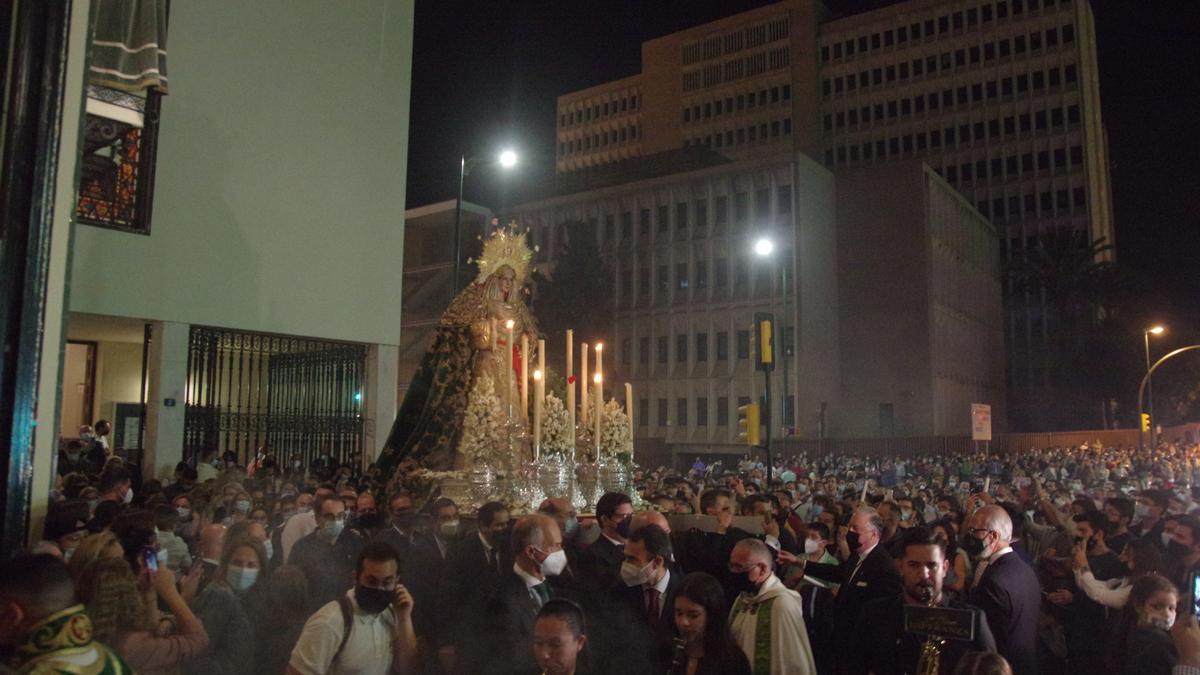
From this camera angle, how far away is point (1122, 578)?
742 cm

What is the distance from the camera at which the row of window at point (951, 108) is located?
69625mm

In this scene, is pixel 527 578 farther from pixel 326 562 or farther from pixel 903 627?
pixel 903 627

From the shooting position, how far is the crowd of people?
411 cm


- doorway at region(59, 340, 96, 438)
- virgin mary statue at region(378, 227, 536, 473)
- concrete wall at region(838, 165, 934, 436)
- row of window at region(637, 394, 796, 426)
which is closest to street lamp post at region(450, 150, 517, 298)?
virgin mary statue at region(378, 227, 536, 473)

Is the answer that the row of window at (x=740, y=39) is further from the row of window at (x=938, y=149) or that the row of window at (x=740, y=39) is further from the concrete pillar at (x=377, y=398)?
the concrete pillar at (x=377, y=398)

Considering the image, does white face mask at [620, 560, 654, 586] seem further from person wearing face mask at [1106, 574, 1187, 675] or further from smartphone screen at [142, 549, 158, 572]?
person wearing face mask at [1106, 574, 1187, 675]

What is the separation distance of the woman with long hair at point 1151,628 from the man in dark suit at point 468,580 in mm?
3825

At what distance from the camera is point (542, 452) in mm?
11406

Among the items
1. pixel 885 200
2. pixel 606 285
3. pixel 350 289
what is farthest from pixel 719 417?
pixel 350 289

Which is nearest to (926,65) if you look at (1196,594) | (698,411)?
(698,411)

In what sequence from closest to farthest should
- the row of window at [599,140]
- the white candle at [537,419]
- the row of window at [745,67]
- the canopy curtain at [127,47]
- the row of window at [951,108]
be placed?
the canopy curtain at [127,47] → the white candle at [537,419] → the row of window at [951,108] → the row of window at [745,67] → the row of window at [599,140]

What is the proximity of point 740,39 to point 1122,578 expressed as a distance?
239ft

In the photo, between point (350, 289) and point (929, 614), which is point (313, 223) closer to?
point (350, 289)

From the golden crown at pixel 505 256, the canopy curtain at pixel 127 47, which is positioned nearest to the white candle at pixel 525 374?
the golden crown at pixel 505 256
